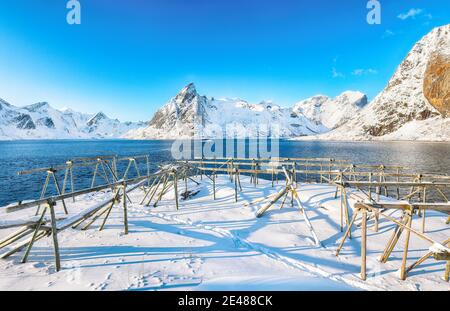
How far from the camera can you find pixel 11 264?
6215 mm

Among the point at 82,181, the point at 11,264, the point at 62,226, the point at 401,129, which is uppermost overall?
the point at 401,129

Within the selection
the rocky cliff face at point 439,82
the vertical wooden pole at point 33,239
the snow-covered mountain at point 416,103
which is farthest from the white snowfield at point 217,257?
the rocky cliff face at point 439,82

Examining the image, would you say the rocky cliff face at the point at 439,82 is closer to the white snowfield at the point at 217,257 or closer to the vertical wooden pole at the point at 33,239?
the white snowfield at the point at 217,257

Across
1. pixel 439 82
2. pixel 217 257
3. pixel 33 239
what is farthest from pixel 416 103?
pixel 33 239

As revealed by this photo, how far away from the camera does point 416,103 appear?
114m

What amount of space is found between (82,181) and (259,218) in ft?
98.3

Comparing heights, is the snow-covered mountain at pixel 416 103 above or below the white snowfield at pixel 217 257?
above

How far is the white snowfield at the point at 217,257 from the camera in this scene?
5.47m

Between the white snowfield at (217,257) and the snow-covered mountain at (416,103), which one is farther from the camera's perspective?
the snow-covered mountain at (416,103)

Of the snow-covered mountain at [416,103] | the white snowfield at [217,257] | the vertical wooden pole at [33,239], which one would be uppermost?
the snow-covered mountain at [416,103]

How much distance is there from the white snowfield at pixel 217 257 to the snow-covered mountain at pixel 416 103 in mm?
120017

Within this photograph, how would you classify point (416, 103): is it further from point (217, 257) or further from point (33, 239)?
point (33, 239)
